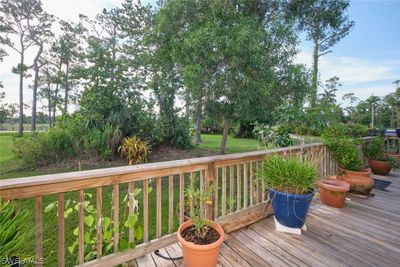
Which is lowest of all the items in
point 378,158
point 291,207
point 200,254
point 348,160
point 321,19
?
point 200,254

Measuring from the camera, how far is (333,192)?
9.12ft

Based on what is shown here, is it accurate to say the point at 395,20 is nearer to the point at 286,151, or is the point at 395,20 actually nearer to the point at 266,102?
the point at 266,102

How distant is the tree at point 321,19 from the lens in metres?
5.70

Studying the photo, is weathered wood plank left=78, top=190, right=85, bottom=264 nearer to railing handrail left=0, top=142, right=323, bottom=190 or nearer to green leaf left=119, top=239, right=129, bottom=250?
railing handrail left=0, top=142, right=323, bottom=190

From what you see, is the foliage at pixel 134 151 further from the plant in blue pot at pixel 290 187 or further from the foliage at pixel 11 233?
the foliage at pixel 11 233

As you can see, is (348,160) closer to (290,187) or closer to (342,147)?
(342,147)

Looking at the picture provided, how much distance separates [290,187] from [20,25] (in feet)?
64.7

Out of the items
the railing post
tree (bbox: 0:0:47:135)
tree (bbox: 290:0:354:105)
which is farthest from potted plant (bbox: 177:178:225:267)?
tree (bbox: 0:0:47:135)

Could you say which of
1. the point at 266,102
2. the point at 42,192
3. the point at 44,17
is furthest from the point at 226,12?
the point at 44,17

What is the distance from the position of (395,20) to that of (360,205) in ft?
21.0

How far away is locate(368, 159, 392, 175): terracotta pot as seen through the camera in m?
4.41

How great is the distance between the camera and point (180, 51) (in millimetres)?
4809

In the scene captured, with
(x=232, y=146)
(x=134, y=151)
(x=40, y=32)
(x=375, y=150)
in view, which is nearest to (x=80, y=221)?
(x=134, y=151)

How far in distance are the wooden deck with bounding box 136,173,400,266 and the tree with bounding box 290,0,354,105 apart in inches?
141
